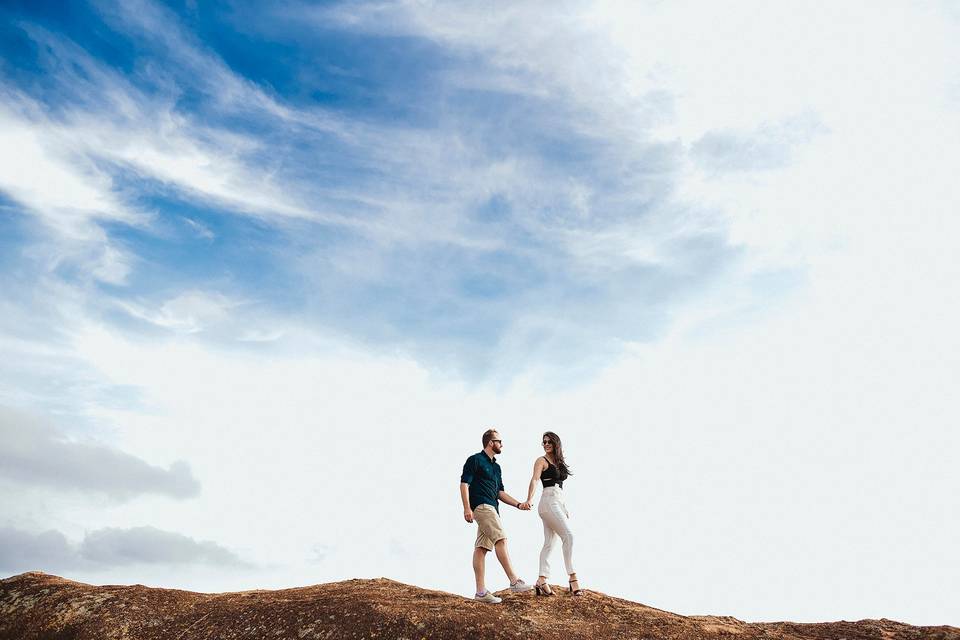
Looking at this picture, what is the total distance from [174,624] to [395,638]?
198 inches

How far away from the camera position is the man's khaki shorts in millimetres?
13875

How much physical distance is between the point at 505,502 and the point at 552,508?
0.97 m

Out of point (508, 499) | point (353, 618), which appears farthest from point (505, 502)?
point (353, 618)

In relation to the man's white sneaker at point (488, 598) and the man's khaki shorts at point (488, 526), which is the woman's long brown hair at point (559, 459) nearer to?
the man's khaki shorts at point (488, 526)

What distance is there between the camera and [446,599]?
46.8 ft

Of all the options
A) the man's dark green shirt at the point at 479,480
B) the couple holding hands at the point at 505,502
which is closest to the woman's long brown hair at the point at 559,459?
the couple holding hands at the point at 505,502

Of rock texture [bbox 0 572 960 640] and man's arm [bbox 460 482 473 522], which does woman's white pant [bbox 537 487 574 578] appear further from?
man's arm [bbox 460 482 473 522]

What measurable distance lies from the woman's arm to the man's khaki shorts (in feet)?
2.46

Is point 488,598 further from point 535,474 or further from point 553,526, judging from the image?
point 535,474

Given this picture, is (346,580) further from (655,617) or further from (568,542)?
(655,617)

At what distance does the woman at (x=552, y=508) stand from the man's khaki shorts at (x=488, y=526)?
757 millimetres

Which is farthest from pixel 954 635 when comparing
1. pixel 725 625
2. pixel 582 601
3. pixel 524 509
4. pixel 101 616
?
pixel 101 616

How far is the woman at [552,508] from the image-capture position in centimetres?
1409

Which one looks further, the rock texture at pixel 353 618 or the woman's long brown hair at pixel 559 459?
the woman's long brown hair at pixel 559 459
